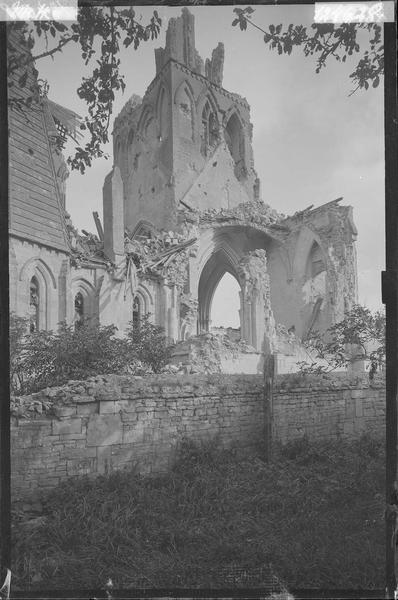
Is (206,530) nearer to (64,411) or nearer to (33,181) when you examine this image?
(64,411)

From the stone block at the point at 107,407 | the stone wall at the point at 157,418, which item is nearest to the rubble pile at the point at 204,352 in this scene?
the stone wall at the point at 157,418

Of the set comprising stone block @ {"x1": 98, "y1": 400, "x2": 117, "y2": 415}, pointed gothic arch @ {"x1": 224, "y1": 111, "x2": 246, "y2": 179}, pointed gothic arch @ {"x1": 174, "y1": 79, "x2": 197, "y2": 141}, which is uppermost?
pointed gothic arch @ {"x1": 174, "y1": 79, "x2": 197, "y2": 141}

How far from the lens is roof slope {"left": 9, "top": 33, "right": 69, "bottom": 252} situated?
12.3 ft

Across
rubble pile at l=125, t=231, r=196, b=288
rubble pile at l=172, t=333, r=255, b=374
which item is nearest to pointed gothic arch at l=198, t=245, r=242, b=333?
rubble pile at l=125, t=231, r=196, b=288

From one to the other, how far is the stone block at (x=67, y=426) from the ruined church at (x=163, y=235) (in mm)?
1179

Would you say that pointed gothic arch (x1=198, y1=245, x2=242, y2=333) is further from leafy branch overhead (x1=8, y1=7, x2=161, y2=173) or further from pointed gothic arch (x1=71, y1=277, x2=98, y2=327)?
leafy branch overhead (x1=8, y1=7, x2=161, y2=173)

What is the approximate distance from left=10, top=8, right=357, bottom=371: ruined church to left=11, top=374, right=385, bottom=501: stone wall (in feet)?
3.65

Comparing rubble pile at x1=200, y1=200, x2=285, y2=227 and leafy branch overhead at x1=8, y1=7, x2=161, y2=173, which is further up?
rubble pile at x1=200, y1=200, x2=285, y2=227

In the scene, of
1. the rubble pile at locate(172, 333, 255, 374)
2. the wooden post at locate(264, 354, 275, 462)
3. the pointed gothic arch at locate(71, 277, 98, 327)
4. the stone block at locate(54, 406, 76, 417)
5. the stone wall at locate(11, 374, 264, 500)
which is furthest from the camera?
the rubble pile at locate(172, 333, 255, 374)

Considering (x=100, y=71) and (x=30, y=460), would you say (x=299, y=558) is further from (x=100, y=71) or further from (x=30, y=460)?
(x=100, y=71)

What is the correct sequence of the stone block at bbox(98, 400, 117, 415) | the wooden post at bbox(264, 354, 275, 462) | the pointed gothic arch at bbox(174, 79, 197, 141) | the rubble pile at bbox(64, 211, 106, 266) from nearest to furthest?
the stone block at bbox(98, 400, 117, 415) < the rubble pile at bbox(64, 211, 106, 266) < the wooden post at bbox(264, 354, 275, 462) < the pointed gothic arch at bbox(174, 79, 197, 141)

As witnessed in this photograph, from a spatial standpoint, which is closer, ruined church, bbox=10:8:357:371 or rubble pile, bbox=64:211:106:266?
ruined church, bbox=10:8:357:371

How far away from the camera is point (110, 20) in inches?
129

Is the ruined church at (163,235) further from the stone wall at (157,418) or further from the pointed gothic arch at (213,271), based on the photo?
the pointed gothic arch at (213,271)
